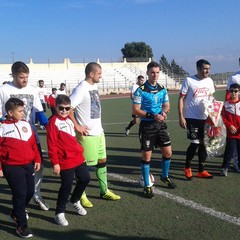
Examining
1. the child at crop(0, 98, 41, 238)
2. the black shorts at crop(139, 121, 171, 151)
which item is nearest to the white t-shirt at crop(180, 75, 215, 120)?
the black shorts at crop(139, 121, 171, 151)

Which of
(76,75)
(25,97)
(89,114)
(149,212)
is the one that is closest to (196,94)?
(89,114)

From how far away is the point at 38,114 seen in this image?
480 centimetres

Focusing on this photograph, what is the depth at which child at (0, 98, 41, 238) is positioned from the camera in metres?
3.98

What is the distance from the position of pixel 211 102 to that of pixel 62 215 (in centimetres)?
313

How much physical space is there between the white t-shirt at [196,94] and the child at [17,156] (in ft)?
9.57

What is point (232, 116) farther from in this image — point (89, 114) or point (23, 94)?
point (23, 94)

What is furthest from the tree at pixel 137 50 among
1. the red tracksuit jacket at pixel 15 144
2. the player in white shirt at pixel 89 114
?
the red tracksuit jacket at pixel 15 144

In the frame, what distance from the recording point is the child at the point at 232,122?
607cm

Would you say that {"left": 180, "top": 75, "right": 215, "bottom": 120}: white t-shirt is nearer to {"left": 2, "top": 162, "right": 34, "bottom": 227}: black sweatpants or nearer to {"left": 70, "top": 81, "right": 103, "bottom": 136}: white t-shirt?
{"left": 70, "top": 81, "right": 103, "bottom": 136}: white t-shirt

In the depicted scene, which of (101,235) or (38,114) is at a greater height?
(38,114)

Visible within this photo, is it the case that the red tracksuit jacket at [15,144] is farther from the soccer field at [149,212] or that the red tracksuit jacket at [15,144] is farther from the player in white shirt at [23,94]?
the soccer field at [149,212]

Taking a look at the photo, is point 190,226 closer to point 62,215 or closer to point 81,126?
point 62,215

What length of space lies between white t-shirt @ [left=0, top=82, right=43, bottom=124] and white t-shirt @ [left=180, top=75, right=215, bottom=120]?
2.55 m

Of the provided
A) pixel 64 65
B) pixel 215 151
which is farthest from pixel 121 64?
pixel 215 151
